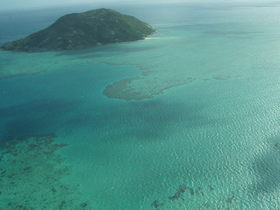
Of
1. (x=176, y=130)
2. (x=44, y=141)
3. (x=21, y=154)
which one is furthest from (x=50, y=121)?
(x=176, y=130)

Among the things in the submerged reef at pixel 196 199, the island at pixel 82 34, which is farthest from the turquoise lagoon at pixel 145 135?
the island at pixel 82 34

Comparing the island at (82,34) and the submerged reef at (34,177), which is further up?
the island at (82,34)

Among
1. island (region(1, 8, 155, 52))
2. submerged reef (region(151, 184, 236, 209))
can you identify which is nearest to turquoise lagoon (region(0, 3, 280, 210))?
submerged reef (region(151, 184, 236, 209))

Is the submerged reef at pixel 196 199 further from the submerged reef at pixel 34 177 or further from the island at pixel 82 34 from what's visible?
the island at pixel 82 34

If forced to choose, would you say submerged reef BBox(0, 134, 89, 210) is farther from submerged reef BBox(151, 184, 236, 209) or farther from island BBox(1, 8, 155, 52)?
island BBox(1, 8, 155, 52)

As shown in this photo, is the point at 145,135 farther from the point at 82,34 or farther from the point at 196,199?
the point at 82,34

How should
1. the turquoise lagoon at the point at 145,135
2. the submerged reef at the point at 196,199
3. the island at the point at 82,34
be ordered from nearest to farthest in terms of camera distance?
1. the submerged reef at the point at 196,199
2. the turquoise lagoon at the point at 145,135
3. the island at the point at 82,34

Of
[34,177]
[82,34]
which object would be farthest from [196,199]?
[82,34]

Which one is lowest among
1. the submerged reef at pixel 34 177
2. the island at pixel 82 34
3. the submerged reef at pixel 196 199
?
the submerged reef at pixel 34 177
